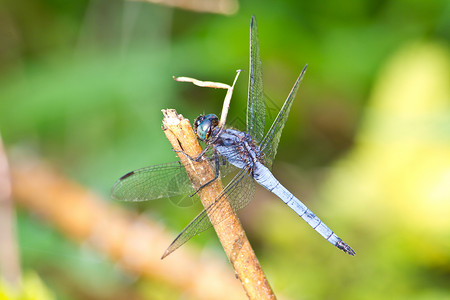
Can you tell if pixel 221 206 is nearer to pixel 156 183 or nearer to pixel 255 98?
pixel 156 183

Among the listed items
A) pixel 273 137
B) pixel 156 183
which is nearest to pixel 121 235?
pixel 156 183

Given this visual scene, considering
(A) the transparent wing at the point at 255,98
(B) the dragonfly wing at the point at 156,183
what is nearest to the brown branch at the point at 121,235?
(B) the dragonfly wing at the point at 156,183

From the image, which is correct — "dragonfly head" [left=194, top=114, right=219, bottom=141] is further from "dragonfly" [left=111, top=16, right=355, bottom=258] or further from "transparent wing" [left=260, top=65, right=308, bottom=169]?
"transparent wing" [left=260, top=65, right=308, bottom=169]

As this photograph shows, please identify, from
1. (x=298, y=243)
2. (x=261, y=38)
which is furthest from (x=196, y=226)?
(x=261, y=38)

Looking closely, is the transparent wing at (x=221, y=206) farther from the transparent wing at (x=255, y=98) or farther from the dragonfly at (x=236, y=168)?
the transparent wing at (x=255, y=98)

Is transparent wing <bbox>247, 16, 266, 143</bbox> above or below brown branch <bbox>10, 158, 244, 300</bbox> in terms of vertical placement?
above

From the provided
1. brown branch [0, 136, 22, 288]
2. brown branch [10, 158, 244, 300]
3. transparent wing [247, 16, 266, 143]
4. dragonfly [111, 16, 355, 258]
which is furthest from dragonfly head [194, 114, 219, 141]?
brown branch [0, 136, 22, 288]

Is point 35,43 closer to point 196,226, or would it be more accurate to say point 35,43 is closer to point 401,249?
point 196,226
